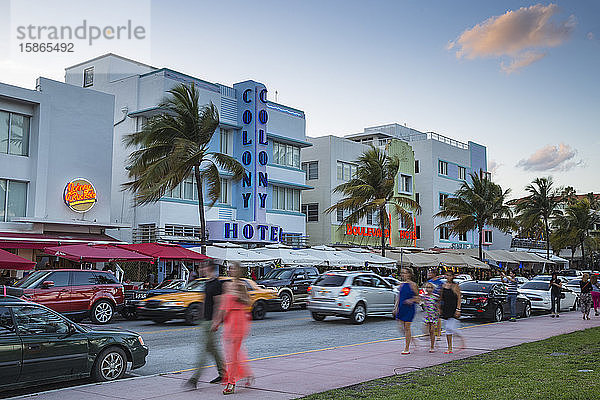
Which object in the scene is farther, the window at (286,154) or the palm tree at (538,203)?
the palm tree at (538,203)

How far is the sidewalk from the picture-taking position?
29.8ft

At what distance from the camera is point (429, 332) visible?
45.8 feet

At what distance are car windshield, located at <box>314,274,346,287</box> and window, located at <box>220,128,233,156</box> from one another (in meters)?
17.6

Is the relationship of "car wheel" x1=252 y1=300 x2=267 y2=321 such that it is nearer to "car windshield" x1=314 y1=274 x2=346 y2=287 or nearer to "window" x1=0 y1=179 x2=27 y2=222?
"car windshield" x1=314 y1=274 x2=346 y2=287

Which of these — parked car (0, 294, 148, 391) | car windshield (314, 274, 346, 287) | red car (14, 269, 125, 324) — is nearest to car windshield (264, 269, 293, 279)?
car windshield (314, 274, 346, 287)

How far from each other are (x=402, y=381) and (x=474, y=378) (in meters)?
1.10

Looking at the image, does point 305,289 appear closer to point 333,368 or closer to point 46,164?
point 46,164

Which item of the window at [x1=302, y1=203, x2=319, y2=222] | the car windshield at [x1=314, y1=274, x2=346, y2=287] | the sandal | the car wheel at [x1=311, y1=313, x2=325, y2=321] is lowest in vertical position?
the sandal

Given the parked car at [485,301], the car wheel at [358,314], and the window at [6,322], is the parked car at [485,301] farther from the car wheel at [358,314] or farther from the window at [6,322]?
the window at [6,322]

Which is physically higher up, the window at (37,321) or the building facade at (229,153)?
the building facade at (229,153)

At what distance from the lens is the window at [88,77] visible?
3916cm

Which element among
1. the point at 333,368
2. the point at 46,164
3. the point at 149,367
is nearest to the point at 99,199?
the point at 46,164

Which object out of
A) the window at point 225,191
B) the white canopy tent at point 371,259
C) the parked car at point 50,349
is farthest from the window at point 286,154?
the parked car at point 50,349

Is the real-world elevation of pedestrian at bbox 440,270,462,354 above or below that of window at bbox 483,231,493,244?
below
